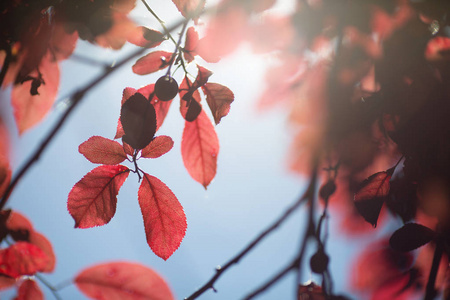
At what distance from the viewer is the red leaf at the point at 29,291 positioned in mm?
628

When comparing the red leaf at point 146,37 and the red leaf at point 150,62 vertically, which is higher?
the red leaf at point 146,37

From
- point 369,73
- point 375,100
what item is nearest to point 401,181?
point 375,100

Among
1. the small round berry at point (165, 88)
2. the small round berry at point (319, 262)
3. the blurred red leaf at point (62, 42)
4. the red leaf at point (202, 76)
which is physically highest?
the blurred red leaf at point (62, 42)

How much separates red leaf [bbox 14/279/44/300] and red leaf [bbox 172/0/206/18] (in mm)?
625

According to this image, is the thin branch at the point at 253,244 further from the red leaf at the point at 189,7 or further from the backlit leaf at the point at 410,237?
the red leaf at the point at 189,7

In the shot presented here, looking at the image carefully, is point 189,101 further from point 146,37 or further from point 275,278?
point 275,278

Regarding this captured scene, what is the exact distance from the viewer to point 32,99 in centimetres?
64

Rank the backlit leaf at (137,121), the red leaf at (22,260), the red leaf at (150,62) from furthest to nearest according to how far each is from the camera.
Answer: the red leaf at (22,260) → the red leaf at (150,62) → the backlit leaf at (137,121)

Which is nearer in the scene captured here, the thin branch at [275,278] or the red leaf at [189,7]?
the red leaf at [189,7]

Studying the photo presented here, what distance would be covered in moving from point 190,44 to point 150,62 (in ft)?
0.24

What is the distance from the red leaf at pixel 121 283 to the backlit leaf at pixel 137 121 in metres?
0.39

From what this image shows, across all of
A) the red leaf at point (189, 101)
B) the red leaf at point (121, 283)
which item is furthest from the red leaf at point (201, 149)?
the red leaf at point (121, 283)

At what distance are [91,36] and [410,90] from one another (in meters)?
0.54

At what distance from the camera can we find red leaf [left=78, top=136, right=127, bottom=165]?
1.42ft
